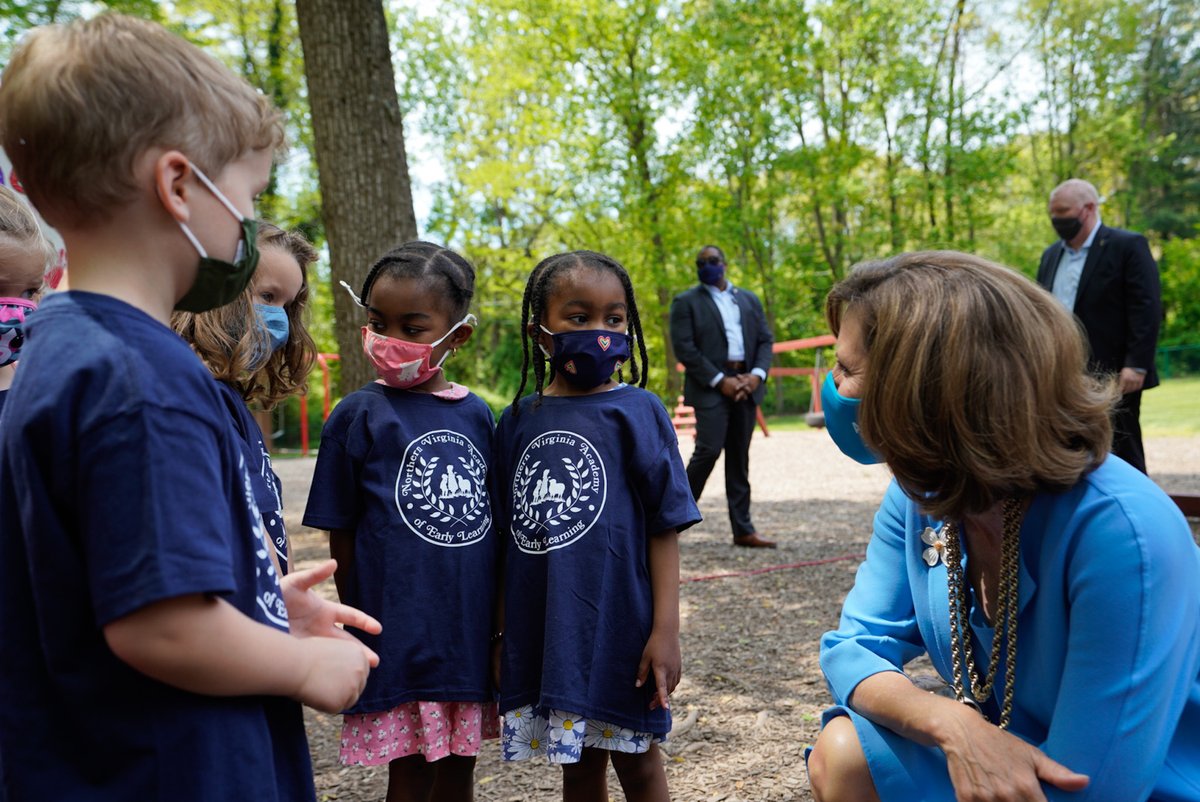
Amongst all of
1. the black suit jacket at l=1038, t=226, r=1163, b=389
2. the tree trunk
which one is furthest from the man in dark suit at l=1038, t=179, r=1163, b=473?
the tree trunk

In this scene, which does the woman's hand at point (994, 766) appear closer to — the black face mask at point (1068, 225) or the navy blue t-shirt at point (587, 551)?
the navy blue t-shirt at point (587, 551)

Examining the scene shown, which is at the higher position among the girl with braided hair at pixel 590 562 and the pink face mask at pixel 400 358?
the pink face mask at pixel 400 358

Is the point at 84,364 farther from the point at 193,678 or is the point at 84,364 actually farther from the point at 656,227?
the point at 656,227

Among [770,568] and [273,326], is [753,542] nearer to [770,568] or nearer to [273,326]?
[770,568]

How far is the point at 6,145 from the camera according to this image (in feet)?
4.04

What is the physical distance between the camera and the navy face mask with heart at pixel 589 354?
96.5 inches

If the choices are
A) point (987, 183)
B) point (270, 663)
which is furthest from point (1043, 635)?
point (987, 183)

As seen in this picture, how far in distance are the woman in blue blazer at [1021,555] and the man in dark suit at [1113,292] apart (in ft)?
16.5

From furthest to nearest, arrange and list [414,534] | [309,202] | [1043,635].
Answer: [309,202] < [414,534] < [1043,635]

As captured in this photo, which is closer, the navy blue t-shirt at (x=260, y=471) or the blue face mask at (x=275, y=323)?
the navy blue t-shirt at (x=260, y=471)

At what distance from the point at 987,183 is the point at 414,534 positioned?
2612 cm

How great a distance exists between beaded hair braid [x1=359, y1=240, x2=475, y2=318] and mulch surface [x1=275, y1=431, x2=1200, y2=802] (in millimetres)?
1614

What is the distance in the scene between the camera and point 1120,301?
6.47 metres

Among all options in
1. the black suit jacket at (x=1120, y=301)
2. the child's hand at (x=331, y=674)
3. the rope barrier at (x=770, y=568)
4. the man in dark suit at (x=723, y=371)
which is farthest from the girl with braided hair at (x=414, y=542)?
the black suit jacket at (x=1120, y=301)
